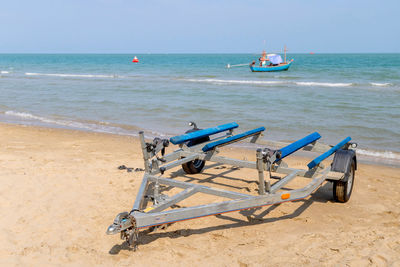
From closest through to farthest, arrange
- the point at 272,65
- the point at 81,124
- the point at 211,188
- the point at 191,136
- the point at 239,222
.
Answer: the point at 211,188
the point at 239,222
the point at 191,136
the point at 81,124
the point at 272,65

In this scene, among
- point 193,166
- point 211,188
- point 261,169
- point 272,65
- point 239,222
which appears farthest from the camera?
point 272,65

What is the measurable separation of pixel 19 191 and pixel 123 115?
8955 mm

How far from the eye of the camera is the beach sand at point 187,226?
413 centimetres

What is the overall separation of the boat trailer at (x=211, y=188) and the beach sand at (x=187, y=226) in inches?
12.3

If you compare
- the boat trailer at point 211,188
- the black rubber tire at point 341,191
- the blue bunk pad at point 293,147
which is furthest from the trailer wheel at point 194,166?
the black rubber tire at point 341,191

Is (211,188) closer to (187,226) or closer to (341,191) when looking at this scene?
(187,226)

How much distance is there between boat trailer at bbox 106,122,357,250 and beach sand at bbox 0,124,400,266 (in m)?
0.31

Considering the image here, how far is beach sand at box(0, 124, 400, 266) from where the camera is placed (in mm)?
4129

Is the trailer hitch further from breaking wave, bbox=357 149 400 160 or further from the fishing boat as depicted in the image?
the fishing boat

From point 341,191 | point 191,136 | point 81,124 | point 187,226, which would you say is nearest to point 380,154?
point 341,191

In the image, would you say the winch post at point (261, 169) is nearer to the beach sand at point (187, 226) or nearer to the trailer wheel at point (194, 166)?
Result: the beach sand at point (187, 226)

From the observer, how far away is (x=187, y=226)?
16.0 ft

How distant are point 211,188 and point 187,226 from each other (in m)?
0.63

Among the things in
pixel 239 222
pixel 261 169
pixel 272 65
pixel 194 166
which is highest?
pixel 272 65
